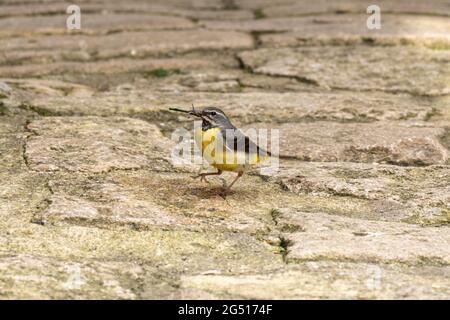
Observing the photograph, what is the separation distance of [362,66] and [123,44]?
4.69 ft

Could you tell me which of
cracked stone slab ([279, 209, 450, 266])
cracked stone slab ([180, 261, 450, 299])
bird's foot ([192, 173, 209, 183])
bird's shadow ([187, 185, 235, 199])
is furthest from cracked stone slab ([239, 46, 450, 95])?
cracked stone slab ([180, 261, 450, 299])

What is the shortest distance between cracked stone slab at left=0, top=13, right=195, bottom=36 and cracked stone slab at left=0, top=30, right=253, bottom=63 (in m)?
0.13

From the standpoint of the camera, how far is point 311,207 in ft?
9.81

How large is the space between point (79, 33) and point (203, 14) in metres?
1.12

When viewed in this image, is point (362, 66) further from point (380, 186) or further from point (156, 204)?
point (156, 204)

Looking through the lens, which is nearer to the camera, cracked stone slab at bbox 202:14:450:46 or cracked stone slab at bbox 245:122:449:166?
cracked stone slab at bbox 245:122:449:166

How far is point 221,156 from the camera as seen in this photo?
302 centimetres

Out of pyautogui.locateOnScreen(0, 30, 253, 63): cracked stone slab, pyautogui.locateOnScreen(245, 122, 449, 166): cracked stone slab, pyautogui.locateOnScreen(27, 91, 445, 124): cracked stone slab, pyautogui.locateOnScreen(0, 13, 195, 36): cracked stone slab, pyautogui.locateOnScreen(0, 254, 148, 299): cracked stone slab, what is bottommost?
pyautogui.locateOnScreen(0, 254, 148, 299): cracked stone slab

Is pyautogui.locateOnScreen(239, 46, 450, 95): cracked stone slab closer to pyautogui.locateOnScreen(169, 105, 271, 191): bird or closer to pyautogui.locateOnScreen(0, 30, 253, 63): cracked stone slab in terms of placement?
pyautogui.locateOnScreen(0, 30, 253, 63): cracked stone slab

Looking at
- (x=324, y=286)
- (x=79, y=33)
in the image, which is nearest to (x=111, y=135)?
(x=324, y=286)

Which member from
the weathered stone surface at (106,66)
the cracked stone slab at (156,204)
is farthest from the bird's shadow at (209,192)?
the weathered stone surface at (106,66)

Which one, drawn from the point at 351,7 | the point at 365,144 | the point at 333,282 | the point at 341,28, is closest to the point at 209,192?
the point at 365,144

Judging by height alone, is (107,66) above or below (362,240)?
above

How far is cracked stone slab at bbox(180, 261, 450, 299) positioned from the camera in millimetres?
2221
